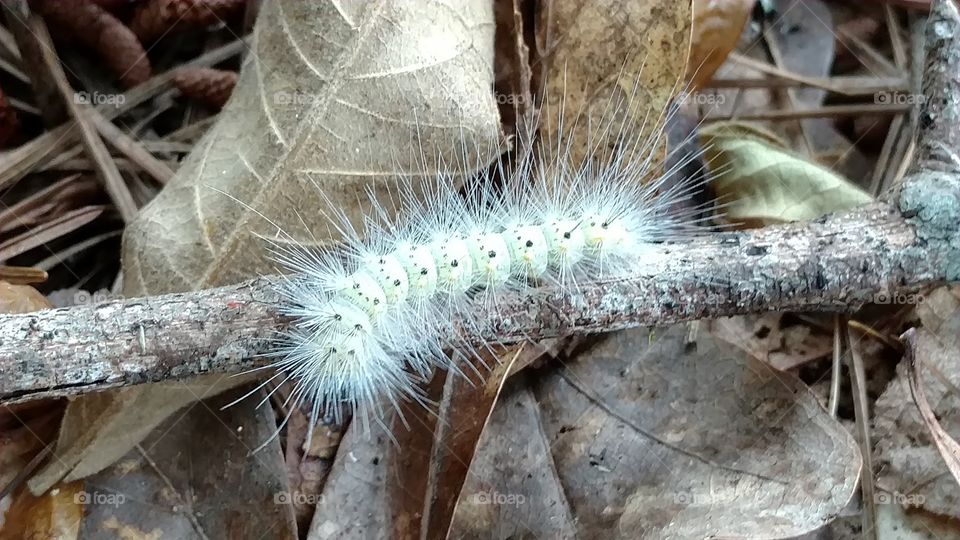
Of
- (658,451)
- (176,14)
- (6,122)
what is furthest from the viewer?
(176,14)

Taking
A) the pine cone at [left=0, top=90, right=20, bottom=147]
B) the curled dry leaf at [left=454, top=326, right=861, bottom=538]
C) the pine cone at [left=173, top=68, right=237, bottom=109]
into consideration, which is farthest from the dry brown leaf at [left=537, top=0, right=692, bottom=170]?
the pine cone at [left=0, top=90, right=20, bottom=147]

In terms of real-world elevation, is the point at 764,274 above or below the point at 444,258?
below

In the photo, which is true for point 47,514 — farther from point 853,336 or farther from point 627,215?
point 853,336

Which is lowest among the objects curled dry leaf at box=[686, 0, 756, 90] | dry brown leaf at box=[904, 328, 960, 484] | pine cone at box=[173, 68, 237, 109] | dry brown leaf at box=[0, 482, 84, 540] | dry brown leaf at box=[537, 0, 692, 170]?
dry brown leaf at box=[904, 328, 960, 484]

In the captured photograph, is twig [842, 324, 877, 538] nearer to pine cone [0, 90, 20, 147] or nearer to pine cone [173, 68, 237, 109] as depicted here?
pine cone [173, 68, 237, 109]

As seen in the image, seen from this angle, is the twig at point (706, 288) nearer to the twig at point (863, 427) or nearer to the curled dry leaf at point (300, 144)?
the curled dry leaf at point (300, 144)

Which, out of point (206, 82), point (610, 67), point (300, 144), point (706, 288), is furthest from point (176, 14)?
point (706, 288)

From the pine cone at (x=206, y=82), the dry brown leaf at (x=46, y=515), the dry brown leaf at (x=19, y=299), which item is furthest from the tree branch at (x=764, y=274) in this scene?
the pine cone at (x=206, y=82)

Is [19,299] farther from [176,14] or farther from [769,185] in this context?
[769,185]
